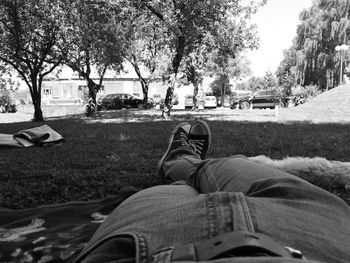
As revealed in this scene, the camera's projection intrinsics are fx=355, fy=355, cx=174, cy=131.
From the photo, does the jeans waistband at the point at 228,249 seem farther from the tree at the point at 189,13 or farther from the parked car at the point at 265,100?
the parked car at the point at 265,100

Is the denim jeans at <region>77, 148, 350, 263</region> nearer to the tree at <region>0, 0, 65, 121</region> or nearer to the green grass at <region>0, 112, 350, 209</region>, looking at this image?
the green grass at <region>0, 112, 350, 209</region>

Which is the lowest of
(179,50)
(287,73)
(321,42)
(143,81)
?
(143,81)

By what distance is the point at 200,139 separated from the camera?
10.0 ft

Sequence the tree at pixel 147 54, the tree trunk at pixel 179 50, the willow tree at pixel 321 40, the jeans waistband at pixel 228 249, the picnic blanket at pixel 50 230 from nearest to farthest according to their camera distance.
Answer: the jeans waistband at pixel 228 249
the picnic blanket at pixel 50 230
the tree trunk at pixel 179 50
the tree at pixel 147 54
the willow tree at pixel 321 40

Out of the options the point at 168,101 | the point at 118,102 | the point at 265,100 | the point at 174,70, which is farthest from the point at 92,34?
the point at 118,102

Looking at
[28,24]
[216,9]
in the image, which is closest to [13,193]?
[216,9]

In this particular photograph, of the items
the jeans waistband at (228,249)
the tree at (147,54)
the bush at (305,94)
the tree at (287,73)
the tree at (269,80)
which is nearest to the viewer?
the jeans waistband at (228,249)

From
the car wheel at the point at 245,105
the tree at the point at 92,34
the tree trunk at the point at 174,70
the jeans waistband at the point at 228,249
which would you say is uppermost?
the tree at the point at 92,34

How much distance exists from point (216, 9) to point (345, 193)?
→ 1063 cm

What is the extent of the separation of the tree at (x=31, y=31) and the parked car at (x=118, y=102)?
16152mm

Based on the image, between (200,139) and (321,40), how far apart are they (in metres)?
27.4

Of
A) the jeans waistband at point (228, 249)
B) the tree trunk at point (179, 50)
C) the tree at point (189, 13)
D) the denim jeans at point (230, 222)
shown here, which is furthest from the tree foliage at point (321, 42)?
the jeans waistband at point (228, 249)

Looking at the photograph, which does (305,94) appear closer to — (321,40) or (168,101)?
(321,40)

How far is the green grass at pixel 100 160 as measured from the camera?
115 inches
